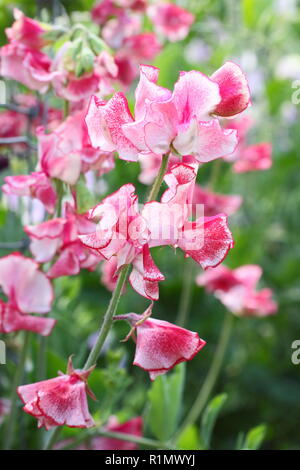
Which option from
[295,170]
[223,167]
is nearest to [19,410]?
[223,167]

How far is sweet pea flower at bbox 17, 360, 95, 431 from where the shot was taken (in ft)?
1.14

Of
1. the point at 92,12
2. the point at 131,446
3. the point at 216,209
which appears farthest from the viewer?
the point at 216,209

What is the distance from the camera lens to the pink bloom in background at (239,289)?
3.10ft

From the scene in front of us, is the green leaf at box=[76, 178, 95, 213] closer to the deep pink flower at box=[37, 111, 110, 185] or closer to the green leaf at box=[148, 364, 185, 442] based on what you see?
the deep pink flower at box=[37, 111, 110, 185]

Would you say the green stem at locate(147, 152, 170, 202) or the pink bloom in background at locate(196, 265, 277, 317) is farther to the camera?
the pink bloom in background at locate(196, 265, 277, 317)

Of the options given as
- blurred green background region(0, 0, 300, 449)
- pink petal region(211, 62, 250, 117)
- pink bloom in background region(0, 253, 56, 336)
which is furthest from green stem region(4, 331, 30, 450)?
pink petal region(211, 62, 250, 117)

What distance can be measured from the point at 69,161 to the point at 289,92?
0.96m

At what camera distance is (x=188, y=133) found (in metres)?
0.33

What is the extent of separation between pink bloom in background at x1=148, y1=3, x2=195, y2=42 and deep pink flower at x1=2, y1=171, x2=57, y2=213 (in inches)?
23.3

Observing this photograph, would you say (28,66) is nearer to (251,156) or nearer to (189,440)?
(189,440)

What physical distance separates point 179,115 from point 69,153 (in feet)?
0.42

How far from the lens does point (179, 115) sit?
34cm

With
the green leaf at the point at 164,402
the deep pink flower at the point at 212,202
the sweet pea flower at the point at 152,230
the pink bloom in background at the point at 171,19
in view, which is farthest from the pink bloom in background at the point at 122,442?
the pink bloom in background at the point at 171,19
